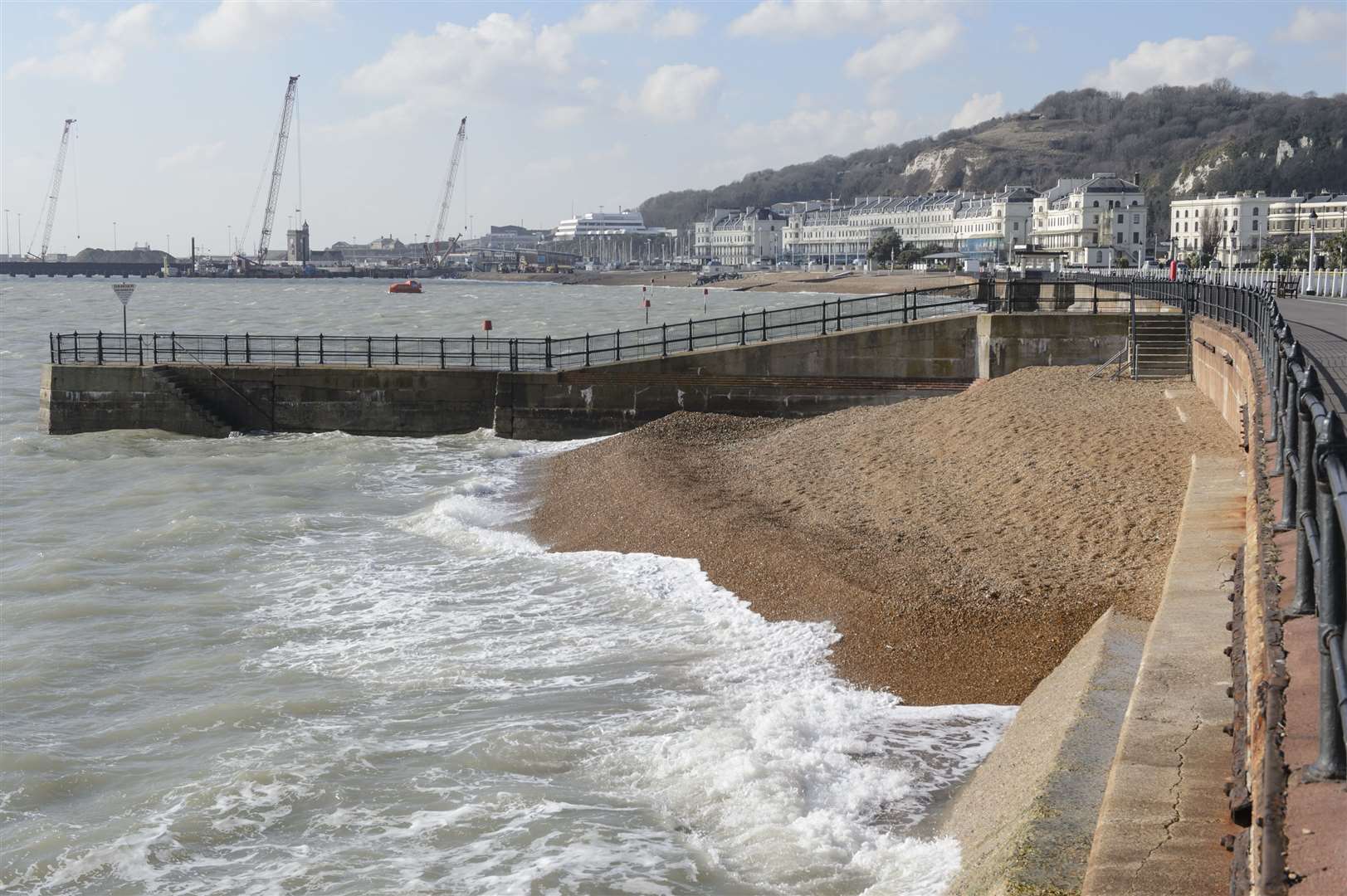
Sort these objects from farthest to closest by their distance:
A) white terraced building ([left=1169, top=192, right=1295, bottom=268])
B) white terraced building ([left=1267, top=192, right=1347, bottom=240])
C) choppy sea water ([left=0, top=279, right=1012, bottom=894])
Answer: white terraced building ([left=1267, top=192, right=1347, bottom=240]) < white terraced building ([left=1169, top=192, right=1295, bottom=268]) < choppy sea water ([left=0, top=279, right=1012, bottom=894])

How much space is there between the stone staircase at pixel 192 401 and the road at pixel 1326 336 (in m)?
23.7

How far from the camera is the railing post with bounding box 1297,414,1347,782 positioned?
4414 millimetres

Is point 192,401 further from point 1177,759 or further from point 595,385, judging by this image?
point 1177,759

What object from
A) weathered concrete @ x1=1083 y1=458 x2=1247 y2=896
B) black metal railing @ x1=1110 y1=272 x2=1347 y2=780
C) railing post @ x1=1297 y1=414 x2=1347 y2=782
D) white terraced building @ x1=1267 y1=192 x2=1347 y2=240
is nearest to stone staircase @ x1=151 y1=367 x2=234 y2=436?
weathered concrete @ x1=1083 y1=458 x2=1247 y2=896

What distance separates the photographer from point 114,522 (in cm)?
2275

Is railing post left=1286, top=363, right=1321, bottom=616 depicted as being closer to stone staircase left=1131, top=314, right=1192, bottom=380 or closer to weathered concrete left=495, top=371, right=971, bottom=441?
stone staircase left=1131, top=314, right=1192, bottom=380

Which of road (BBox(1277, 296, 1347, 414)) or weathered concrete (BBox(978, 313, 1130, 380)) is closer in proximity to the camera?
road (BBox(1277, 296, 1347, 414))

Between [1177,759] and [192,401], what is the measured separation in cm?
2981

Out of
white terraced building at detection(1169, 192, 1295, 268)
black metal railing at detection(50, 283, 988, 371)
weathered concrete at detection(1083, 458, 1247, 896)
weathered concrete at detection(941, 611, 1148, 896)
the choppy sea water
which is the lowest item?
the choppy sea water

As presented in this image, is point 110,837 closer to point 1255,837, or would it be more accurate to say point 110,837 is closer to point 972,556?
point 1255,837

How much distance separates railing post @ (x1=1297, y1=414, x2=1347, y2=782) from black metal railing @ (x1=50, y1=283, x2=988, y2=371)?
24526 millimetres

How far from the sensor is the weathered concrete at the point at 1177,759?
6188 mm

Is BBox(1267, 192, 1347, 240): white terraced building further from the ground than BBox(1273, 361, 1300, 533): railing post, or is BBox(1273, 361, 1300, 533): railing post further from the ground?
BBox(1267, 192, 1347, 240): white terraced building

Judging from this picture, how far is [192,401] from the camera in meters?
33.4
